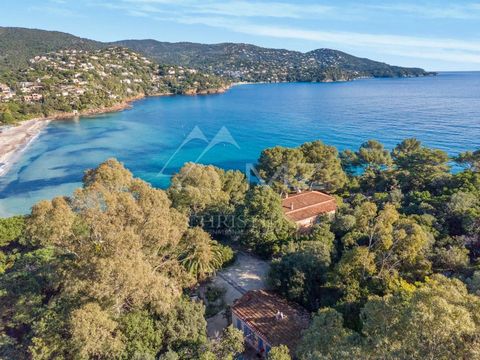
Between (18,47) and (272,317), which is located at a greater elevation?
(18,47)

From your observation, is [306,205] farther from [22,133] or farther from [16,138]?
[22,133]

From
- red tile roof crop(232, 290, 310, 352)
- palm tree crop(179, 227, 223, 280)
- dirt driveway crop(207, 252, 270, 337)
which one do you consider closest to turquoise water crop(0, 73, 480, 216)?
dirt driveway crop(207, 252, 270, 337)

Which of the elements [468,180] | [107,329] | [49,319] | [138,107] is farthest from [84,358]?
[138,107]

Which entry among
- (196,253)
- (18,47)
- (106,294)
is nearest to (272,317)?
(196,253)

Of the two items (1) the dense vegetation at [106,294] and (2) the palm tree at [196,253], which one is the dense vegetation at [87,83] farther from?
(2) the palm tree at [196,253]

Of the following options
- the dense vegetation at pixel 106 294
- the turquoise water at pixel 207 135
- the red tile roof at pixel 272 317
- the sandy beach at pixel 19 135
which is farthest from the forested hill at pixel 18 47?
the red tile roof at pixel 272 317

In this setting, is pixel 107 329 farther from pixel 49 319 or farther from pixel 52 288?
pixel 52 288
